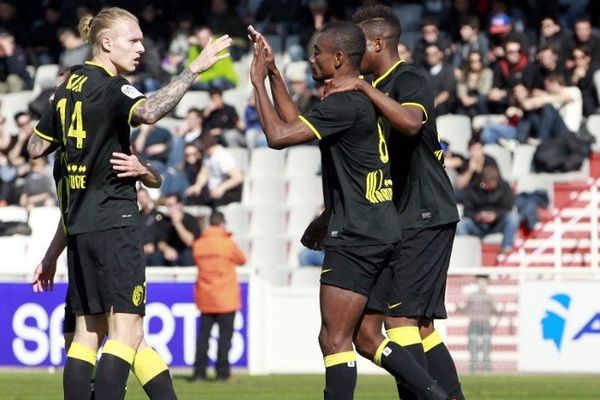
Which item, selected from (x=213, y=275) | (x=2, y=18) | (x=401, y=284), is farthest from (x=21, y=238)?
(x=401, y=284)

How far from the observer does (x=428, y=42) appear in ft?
69.7

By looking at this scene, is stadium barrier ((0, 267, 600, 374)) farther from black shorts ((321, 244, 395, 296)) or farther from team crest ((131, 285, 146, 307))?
team crest ((131, 285, 146, 307))

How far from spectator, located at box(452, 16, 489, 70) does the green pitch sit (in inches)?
224

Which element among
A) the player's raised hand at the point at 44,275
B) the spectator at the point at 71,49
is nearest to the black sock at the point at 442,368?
the player's raised hand at the point at 44,275

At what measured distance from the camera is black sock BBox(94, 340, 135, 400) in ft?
26.4

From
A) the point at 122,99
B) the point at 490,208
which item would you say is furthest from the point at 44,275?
the point at 490,208

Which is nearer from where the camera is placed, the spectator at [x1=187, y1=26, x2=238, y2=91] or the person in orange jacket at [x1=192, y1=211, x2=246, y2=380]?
the person in orange jacket at [x1=192, y1=211, x2=246, y2=380]

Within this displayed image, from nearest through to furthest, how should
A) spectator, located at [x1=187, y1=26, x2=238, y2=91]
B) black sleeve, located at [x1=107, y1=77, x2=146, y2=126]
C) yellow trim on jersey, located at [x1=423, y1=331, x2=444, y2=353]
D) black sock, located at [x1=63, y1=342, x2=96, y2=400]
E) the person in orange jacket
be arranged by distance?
black sleeve, located at [x1=107, y1=77, x2=146, y2=126]
black sock, located at [x1=63, y1=342, x2=96, y2=400]
yellow trim on jersey, located at [x1=423, y1=331, x2=444, y2=353]
the person in orange jacket
spectator, located at [x1=187, y1=26, x2=238, y2=91]

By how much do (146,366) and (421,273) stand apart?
1.76 m

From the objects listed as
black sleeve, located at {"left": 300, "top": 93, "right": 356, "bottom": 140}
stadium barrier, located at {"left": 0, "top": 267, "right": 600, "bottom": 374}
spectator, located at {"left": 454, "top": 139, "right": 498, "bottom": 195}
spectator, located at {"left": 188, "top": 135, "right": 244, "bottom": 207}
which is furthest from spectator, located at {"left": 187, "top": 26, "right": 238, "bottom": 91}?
black sleeve, located at {"left": 300, "top": 93, "right": 356, "bottom": 140}

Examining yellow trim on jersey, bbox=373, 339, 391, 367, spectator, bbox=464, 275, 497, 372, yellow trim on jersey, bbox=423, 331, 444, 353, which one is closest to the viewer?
yellow trim on jersey, bbox=373, 339, 391, 367

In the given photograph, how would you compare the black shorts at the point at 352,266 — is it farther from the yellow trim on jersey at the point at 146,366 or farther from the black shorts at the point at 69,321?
the black shorts at the point at 69,321

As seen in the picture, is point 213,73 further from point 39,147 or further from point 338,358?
point 338,358

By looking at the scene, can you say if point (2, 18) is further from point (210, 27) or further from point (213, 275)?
point (213, 275)
